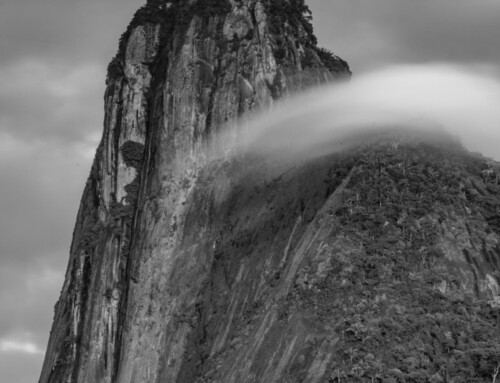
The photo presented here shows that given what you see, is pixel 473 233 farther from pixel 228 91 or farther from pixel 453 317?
pixel 228 91

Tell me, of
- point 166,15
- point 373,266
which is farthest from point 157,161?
→ point 373,266

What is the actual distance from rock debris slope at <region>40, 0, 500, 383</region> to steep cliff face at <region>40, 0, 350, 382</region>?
0.58 feet

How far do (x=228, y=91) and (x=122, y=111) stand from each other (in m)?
13.4

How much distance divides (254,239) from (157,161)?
1860cm

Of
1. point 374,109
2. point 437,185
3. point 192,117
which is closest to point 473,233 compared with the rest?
point 437,185

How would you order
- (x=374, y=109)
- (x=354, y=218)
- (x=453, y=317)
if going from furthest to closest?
(x=374, y=109)
(x=354, y=218)
(x=453, y=317)

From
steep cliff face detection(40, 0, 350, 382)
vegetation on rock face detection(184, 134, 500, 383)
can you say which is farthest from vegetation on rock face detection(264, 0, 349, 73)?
vegetation on rock face detection(184, 134, 500, 383)

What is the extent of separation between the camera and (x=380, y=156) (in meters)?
150

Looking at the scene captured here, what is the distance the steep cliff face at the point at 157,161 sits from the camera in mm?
162750

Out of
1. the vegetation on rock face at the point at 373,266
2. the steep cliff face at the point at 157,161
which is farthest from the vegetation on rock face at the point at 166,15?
the vegetation on rock face at the point at 373,266

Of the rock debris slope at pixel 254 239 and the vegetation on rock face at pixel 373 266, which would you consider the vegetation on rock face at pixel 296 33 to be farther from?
the vegetation on rock face at pixel 373 266

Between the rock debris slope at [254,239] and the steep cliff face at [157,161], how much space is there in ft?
0.58

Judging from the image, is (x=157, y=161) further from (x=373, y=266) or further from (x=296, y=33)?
(x=373, y=266)

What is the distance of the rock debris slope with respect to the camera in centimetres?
13362
